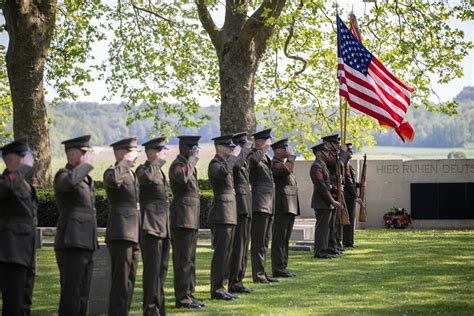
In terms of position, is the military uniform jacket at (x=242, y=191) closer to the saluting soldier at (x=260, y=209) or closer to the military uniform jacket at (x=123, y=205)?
the saluting soldier at (x=260, y=209)

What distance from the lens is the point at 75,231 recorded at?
889 centimetres

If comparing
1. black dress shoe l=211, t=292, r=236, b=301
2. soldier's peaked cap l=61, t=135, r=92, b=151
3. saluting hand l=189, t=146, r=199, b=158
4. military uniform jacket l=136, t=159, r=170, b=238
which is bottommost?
black dress shoe l=211, t=292, r=236, b=301

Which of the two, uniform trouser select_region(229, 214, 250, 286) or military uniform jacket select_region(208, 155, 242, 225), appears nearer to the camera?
military uniform jacket select_region(208, 155, 242, 225)

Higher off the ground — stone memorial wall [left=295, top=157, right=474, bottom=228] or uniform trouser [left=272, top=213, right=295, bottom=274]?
stone memorial wall [left=295, top=157, right=474, bottom=228]

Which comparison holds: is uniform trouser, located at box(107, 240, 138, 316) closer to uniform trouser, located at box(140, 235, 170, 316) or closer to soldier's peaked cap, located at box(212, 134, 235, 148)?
uniform trouser, located at box(140, 235, 170, 316)

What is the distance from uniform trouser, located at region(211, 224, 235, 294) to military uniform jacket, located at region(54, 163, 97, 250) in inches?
108

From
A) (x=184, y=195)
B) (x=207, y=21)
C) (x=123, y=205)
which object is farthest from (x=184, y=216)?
(x=207, y=21)

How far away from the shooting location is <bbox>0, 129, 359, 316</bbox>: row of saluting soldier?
8.53 metres

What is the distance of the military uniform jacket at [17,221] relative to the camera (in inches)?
328

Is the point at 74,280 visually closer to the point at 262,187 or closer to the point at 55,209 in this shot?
the point at 262,187

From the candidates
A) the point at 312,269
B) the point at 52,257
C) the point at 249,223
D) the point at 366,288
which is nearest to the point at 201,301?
the point at 249,223

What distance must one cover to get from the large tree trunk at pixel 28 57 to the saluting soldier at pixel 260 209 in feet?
28.9

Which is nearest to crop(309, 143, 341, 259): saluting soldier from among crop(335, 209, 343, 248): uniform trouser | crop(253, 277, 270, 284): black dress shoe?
crop(335, 209, 343, 248): uniform trouser

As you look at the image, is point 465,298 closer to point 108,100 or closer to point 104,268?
point 104,268
